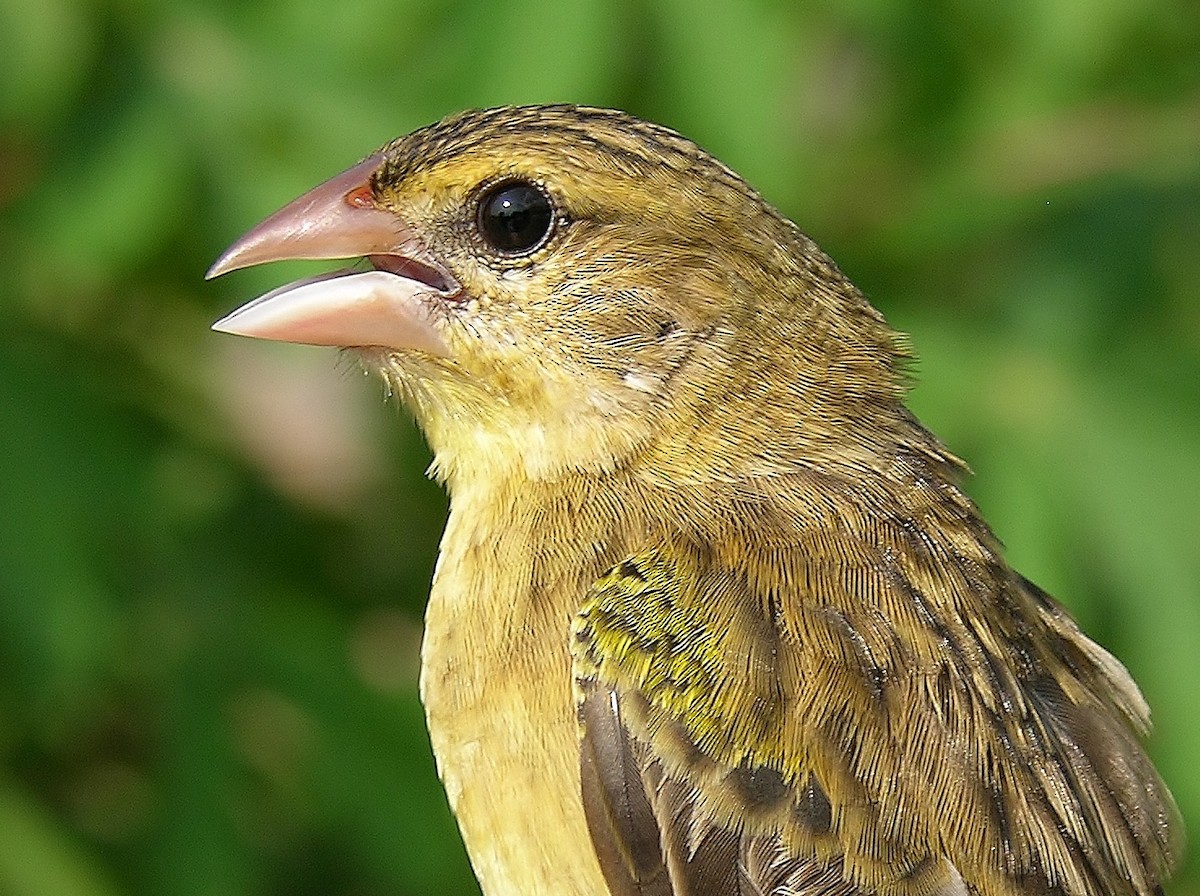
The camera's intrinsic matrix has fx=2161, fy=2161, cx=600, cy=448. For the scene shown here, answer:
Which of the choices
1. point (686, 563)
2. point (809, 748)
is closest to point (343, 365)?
point (686, 563)

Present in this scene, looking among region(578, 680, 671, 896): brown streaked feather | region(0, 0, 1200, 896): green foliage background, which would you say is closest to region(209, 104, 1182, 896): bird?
region(578, 680, 671, 896): brown streaked feather

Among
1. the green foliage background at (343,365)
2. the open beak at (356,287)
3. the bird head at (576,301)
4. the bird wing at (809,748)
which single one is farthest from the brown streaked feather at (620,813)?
the green foliage background at (343,365)

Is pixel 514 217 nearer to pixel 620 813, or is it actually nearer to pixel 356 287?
pixel 356 287

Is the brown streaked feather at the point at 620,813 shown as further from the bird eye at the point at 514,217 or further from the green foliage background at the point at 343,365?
the green foliage background at the point at 343,365

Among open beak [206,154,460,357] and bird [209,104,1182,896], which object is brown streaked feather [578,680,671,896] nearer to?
bird [209,104,1182,896]

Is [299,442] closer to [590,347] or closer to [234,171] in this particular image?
[234,171]

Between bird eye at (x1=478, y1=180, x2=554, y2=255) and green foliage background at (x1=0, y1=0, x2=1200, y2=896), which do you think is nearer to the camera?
bird eye at (x1=478, y1=180, x2=554, y2=255)

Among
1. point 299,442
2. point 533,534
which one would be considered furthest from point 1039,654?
point 299,442
